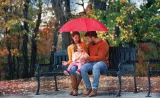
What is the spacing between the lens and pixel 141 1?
15812mm

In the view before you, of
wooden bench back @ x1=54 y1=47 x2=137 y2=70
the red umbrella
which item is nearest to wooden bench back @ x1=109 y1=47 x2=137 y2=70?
wooden bench back @ x1=54 y1=47 x2=137 y2=70

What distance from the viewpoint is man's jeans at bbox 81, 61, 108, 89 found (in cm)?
765

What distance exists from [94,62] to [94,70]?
28 centimetres

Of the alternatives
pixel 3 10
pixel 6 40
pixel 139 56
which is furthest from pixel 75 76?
pixel 6 40

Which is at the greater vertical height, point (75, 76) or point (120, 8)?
point (120, 8)

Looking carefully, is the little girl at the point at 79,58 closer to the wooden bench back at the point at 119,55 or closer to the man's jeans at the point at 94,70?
the man's jeans at the point at 94,70

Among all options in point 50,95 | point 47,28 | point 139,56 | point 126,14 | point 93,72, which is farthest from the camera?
point 47,28

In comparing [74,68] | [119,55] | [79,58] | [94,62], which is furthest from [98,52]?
[119,55]

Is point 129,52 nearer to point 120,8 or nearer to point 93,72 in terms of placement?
point 93,72

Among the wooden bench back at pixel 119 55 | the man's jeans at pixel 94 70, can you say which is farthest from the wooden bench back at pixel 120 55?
the man's jeans at pixel 94 70

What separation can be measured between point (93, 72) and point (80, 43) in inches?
27.2

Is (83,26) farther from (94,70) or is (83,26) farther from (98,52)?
(94,70)

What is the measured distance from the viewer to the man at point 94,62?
767 cm

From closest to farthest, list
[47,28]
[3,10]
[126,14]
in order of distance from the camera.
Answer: [126,14]
[3,10]
[47,28]
